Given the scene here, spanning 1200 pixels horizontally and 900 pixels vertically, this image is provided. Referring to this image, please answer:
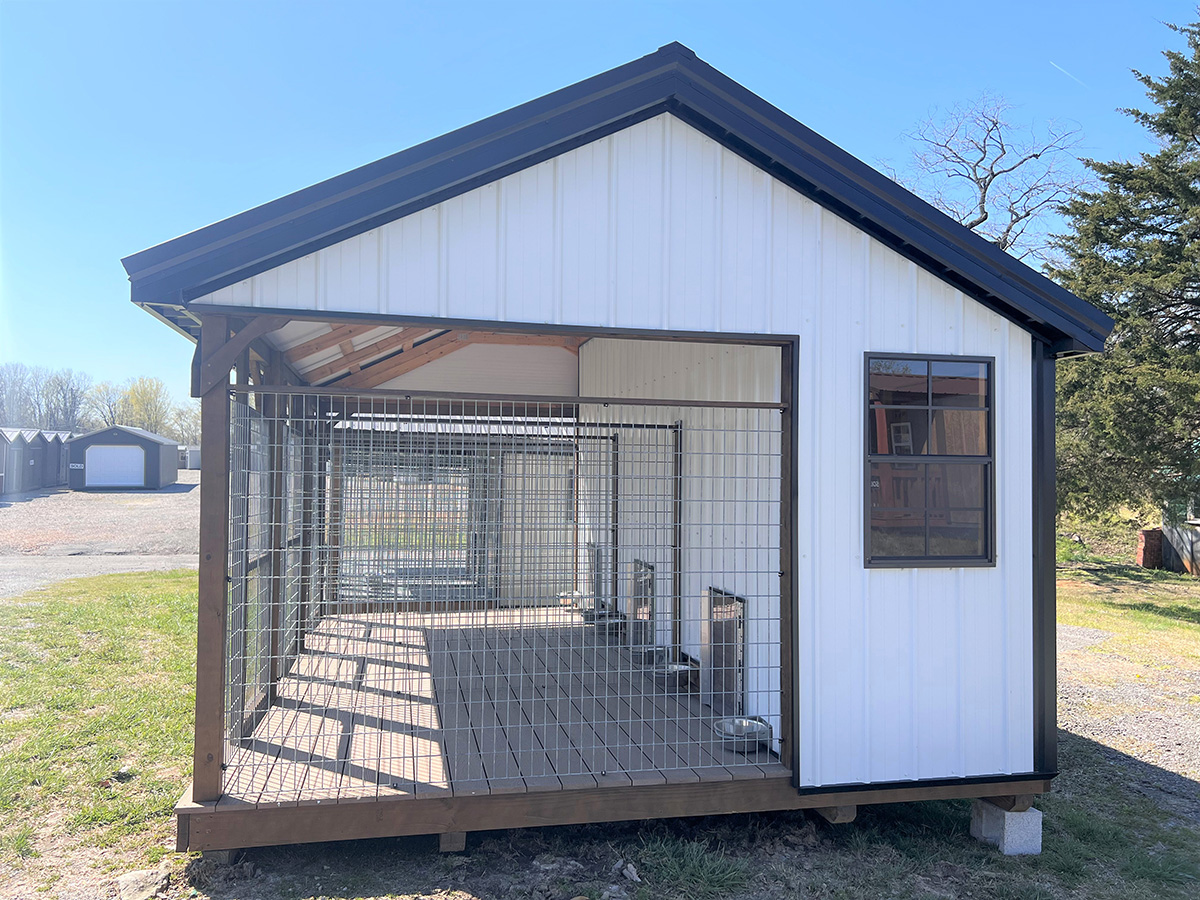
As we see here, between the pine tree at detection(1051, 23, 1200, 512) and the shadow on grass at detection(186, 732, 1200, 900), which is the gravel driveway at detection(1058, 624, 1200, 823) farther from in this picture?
the pine tree at detection(1051, 23, 1200, 512)

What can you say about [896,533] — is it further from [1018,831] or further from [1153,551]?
[1153,551]

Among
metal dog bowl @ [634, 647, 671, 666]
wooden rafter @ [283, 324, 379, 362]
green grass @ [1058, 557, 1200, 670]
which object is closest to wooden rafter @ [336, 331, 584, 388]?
wooden rafter @ [283, 324, 379, 362]

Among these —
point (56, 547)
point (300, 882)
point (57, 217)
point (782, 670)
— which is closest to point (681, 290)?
point (782, 670)

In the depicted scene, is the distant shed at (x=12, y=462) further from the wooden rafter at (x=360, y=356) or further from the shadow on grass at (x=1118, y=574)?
the shadow on grass at (x=1118, y=574)

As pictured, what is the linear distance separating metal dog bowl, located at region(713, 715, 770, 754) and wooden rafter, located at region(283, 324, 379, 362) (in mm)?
3297

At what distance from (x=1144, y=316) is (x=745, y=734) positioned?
11818mm

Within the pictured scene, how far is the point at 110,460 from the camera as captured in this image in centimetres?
2984

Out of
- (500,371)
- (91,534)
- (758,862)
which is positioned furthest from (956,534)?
(91,534)

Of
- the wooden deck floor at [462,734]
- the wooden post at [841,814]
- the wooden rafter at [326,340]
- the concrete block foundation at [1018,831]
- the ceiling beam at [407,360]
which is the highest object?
the ceiling beam at [407,360]

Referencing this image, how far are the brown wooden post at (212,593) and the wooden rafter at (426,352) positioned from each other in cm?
376

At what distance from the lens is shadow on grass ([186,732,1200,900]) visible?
402 centimetres

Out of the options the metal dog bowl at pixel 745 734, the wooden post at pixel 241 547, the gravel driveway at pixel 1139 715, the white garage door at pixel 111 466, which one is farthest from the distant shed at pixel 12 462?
the gravel driveway at pixel 1139 715

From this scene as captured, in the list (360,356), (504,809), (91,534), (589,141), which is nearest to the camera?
(504,809)

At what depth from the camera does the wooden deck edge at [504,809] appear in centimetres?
384
